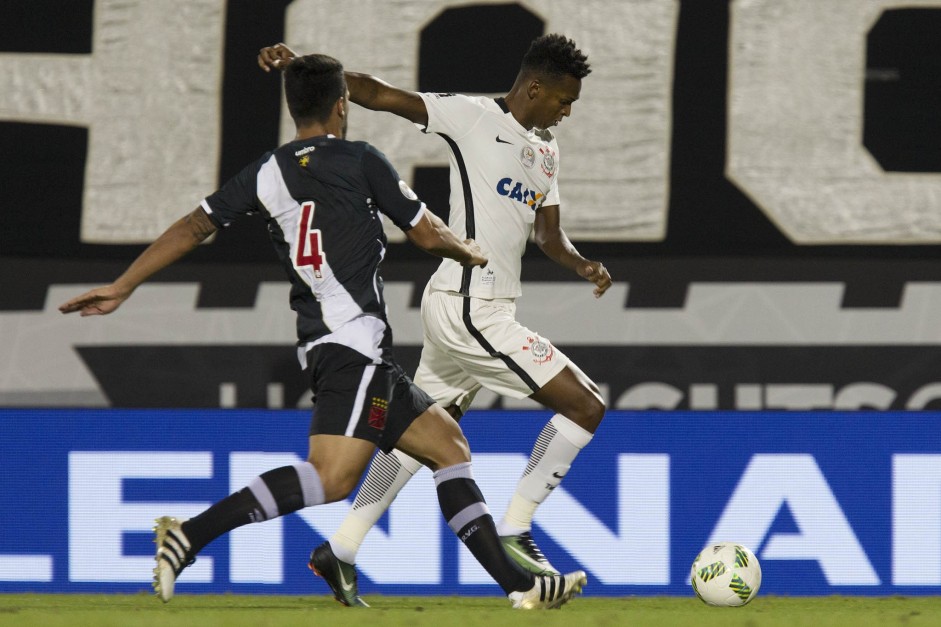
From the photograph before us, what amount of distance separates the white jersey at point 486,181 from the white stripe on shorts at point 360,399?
84 cm

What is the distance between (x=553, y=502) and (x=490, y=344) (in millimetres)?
A: 1318

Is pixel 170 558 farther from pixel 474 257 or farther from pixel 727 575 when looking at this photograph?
pixel 727 575

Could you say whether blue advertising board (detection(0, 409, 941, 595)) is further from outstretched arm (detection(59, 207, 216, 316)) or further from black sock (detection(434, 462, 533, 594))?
outstretched arm (detection(59, 207, 216, 316))

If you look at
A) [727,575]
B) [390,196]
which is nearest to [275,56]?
[390,196]

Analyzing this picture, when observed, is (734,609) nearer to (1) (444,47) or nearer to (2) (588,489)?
(2) (588,489)

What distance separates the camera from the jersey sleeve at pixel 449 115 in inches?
176

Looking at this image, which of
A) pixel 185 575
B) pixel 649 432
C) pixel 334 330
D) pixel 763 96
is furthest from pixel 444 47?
pixel 334 330

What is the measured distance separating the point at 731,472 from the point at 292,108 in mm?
2582

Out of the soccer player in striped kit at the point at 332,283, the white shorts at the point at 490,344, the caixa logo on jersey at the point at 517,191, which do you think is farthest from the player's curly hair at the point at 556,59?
the soccer player in striped kit at the point at 332,283

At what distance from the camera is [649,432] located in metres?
5.54

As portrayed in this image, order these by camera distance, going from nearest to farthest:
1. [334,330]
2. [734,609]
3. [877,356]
Answer: [334,330] → [734,609] → [877,356]

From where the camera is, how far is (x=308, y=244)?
3.70 metres

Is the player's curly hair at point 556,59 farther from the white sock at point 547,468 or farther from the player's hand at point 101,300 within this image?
the player's hand at point 101,300

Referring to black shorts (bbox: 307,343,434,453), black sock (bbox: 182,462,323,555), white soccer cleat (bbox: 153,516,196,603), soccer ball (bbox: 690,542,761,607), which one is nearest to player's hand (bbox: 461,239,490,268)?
black shorts (bbox: 307,343,434,453)
